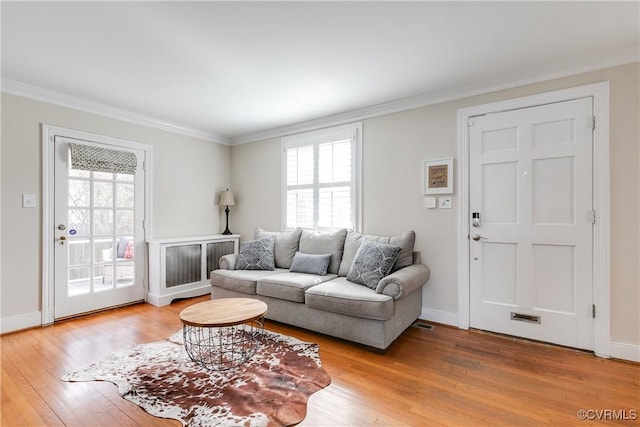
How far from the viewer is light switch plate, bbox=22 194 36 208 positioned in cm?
306

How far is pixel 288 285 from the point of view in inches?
119

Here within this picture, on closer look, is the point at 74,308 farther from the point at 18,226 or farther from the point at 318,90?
the point at 318,90

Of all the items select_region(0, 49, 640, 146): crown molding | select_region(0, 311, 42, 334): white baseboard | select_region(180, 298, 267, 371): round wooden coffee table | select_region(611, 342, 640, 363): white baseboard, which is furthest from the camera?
select_region(0, 311, 42, 334): white baseboard

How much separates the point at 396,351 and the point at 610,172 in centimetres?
228

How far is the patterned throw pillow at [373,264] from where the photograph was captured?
2.81 m

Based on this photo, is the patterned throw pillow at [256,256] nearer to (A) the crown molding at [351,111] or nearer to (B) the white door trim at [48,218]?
(A) the crown molding at [351,111]

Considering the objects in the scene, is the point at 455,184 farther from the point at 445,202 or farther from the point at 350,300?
the point at 350,300

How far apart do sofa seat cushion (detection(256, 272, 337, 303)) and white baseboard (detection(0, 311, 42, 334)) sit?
228cm

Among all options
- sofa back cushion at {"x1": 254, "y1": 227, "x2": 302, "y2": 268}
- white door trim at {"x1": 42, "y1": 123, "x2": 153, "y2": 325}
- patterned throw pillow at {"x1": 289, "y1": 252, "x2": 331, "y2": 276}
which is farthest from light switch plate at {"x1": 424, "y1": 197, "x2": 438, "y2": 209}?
white door trim at {"x1": 42, "y1": 123, "x2": 153, "y2": 325}

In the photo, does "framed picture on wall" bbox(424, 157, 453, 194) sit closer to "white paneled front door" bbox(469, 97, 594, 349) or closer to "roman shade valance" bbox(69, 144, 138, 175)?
"white paneled front door" bbox(469, 97, 594, 349)

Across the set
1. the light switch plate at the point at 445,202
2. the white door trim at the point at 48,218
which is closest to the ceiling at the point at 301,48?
the white door trim at the point at 48,218

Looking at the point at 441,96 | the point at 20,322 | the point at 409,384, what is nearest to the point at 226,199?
the point at 20,322

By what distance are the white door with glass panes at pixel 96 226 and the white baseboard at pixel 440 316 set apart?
359 centimetres

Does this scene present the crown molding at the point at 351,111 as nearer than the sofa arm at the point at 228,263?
Yes
